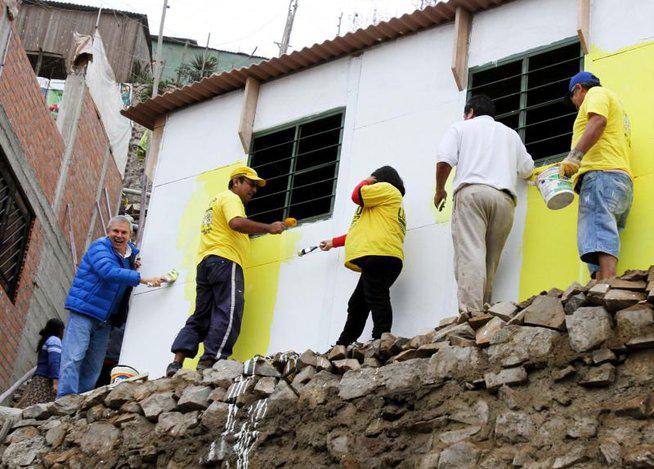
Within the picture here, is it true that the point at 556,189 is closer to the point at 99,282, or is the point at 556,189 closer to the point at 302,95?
the point at 302,95

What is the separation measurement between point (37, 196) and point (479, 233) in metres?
7.81

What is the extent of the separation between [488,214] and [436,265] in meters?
0.91

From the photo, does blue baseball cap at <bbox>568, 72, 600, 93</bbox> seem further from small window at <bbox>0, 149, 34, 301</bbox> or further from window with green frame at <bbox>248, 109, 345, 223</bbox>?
small window at <bbox>0, 149, 34, 301</bbox>

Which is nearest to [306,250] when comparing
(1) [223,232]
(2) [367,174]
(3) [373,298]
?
(1) [223,232]

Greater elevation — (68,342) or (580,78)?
(580,78)

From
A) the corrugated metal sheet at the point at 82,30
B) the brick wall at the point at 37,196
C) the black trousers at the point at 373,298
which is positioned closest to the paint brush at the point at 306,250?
the black trousers at the point at 373,298

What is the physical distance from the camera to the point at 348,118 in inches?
454

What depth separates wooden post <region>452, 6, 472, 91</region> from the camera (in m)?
10.8


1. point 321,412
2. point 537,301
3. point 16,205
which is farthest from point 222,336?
point 16,205

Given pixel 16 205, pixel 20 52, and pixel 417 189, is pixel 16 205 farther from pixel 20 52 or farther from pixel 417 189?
pixel 417 189

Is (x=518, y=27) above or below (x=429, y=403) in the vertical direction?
above

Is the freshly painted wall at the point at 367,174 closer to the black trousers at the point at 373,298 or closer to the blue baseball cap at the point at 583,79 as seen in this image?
the black trousers at the point at 373,298

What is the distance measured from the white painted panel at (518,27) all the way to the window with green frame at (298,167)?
160 centimetres

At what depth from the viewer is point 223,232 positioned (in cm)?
1076
